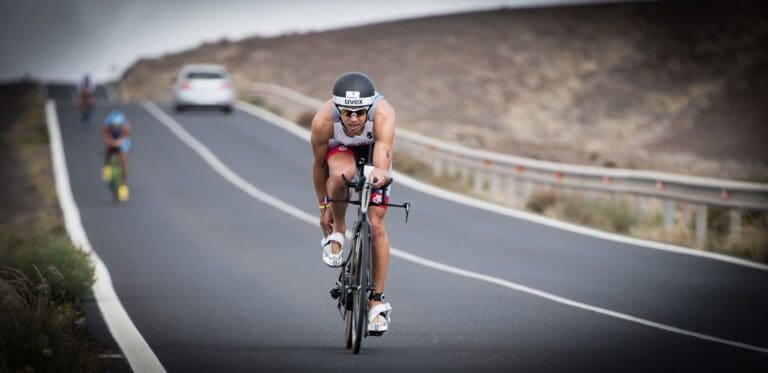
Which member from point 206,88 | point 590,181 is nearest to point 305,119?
point 206,88

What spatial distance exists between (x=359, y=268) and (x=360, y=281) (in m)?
0.20

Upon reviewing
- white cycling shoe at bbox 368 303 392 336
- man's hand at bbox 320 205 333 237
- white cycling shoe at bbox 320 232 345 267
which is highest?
man's hand at bbox 320 205 333 237

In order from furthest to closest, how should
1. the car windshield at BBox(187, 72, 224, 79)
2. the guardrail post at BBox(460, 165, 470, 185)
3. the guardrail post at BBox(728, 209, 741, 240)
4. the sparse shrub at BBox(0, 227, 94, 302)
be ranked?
the car windshield at BBox(187, 72, 224, 79)
the guardrail post at BBox(460, 165, 470, 185)
the guardrail post at BBox(728, 209, 741, 240)
the sparse shrub at BBox(0, 227, 94, 302)

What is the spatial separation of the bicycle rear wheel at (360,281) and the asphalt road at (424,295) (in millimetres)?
219

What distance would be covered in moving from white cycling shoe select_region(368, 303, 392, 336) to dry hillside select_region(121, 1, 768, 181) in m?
28.2

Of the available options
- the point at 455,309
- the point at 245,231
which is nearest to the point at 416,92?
the point at 245,231

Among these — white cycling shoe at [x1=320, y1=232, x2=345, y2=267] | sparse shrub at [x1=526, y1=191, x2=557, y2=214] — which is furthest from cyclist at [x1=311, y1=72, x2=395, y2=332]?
sparse shrub at [x1=526, y1=191, x2=557, y2=214]

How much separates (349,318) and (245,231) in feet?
34.4

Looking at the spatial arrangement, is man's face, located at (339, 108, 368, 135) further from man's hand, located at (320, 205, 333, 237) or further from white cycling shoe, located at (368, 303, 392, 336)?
white cycling shoe, located at (368, 303, 392, 336)

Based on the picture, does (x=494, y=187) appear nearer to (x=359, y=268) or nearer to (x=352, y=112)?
(x=359, y=268)

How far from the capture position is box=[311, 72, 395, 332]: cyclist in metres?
9.28

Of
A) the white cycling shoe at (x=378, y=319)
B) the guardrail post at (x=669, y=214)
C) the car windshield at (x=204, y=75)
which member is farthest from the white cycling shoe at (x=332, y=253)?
the car windshield at (x=204, y=75)

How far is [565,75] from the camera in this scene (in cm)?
7094

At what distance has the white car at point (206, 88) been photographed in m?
45.3
